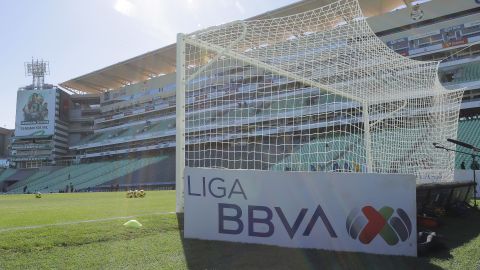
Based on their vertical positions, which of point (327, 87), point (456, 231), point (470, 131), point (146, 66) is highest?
point (146, 66)

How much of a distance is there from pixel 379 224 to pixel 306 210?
0.86 m

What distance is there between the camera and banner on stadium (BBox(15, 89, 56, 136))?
68500 millimetres

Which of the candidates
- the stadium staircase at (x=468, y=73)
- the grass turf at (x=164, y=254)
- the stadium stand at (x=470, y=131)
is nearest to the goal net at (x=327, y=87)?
the grass turf at (x=164, y=254)

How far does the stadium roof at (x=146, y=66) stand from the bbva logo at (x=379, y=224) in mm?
40171

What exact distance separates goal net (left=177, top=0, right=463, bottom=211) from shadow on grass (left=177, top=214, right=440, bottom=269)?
260 cm

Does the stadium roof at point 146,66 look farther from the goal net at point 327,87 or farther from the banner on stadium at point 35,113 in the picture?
the goal net at point 327,87

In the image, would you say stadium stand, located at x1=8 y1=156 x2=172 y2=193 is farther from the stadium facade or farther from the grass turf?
the grass turf

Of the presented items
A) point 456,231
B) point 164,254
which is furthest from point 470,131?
point 164,254

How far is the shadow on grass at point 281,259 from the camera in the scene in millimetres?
4230

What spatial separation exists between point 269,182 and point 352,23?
5.26 metres

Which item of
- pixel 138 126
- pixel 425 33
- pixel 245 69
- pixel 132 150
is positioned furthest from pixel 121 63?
pixel 245 69

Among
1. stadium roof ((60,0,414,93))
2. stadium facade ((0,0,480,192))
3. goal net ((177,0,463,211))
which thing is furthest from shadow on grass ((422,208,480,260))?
stadium roof ((60,0,414,93))

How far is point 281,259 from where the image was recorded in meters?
4.48

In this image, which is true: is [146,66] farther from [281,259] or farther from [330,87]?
[281,259]
